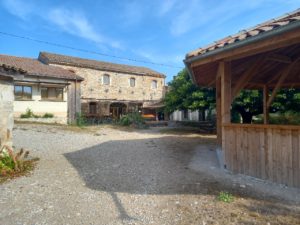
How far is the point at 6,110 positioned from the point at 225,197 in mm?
6061

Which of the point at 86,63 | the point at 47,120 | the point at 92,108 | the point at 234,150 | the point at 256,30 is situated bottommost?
the point at 234,150

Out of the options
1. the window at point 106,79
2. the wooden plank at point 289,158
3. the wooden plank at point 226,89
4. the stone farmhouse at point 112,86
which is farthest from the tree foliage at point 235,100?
the window at point 106,79

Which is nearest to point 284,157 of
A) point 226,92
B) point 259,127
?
point 259,127

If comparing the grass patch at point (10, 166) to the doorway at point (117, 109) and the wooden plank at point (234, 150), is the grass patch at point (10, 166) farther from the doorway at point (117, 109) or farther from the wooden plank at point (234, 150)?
the doorway at point (117, 109)

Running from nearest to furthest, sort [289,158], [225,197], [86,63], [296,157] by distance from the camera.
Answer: [225,197] < [296,157] < [289,158] < [86,63]

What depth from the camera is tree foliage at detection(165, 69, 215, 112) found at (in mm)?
14219

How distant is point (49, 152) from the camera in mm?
8125

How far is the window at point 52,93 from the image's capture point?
62.6ft

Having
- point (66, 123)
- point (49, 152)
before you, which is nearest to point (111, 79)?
point (66, 123)

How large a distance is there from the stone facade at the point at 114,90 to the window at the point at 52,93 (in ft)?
16.9

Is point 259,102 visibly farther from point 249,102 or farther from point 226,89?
point 226,89

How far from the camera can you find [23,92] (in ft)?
59.3

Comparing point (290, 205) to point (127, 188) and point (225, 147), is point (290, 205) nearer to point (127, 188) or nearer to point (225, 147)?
point (225, 147)

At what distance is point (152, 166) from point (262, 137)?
2.95 m
